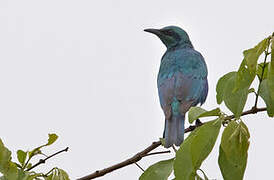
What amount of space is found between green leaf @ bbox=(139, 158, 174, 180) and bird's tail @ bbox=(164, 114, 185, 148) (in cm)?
178

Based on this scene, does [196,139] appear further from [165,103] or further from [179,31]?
[179,31]

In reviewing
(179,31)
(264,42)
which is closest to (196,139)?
(264,42)

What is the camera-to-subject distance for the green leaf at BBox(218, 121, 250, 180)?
2695 millimetres

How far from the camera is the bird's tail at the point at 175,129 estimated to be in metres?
5.37

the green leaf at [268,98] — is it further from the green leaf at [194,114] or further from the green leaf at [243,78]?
the green leaf at [194,114]

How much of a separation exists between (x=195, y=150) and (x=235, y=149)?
0.22m

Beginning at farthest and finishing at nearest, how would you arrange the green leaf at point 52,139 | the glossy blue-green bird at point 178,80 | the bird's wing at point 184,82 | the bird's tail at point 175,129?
1. the bird's wing at point 184,82
2. the glossy blue-green bird at point 178,80
3. the bird's tail at point 175,129
4. the green leaf at point 52,139

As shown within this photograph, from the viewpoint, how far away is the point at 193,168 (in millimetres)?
2664

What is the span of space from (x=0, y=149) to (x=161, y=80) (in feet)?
14.5

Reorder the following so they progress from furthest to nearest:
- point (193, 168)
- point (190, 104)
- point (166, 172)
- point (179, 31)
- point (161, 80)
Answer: point (179, 31), point (161, 80), point (190, 104), point (166, 172), point (193, 168)

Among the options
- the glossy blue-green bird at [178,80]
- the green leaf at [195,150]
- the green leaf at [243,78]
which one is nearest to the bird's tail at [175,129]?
the glossy blue-green bird at [178,80]

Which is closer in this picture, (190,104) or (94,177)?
(94,177)

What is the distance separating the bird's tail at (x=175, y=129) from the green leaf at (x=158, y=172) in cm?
178

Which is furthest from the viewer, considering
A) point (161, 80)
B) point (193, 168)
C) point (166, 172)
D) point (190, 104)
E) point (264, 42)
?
point (161, 80)
